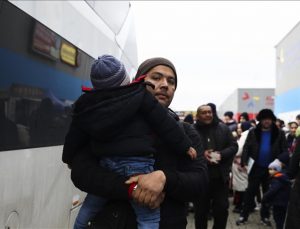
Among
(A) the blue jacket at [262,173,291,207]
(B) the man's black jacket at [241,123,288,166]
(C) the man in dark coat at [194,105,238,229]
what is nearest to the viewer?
(C) the man in dark coat at [194,105,238,229]

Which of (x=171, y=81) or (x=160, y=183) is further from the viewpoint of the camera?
(x=171, y=81)

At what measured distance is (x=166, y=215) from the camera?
5.92ft

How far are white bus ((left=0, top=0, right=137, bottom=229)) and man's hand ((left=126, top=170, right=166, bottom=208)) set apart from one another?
2.89ft

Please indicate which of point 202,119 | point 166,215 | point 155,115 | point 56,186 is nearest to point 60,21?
point 56,186

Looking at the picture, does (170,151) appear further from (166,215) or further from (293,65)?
(293,65)

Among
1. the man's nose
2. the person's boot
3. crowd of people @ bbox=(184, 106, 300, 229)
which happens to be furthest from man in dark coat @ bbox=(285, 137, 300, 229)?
the person's boot

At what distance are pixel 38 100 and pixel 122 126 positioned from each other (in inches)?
44.8

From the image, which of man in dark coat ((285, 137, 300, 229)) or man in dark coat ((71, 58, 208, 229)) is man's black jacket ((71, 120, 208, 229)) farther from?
man in dark coat ((285, 137, 300, 229))

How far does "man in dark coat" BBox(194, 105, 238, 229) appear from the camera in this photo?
15.9 feet

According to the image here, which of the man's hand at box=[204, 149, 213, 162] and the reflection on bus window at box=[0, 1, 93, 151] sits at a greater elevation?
the reflection on bus window at box=[0, 1, 93, 151]

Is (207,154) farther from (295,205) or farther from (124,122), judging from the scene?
(124,122)

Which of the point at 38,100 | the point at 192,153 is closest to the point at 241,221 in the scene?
the point at 38,100

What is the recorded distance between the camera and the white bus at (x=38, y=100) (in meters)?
2.23

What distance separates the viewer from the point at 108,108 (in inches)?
66.1
